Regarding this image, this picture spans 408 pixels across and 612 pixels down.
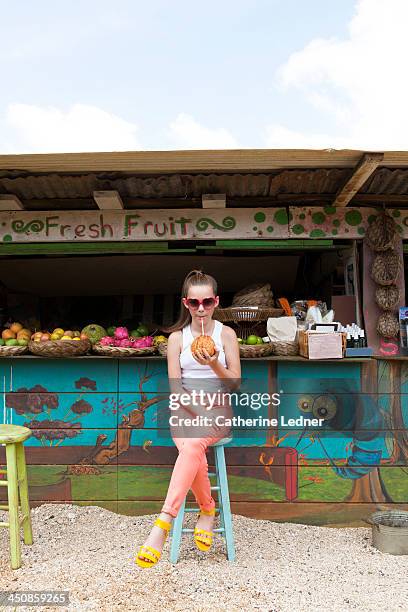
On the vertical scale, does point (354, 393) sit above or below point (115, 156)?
below

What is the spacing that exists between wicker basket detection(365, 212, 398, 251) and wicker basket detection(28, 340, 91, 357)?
7.89 ft

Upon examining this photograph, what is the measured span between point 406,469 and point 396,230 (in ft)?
6.13

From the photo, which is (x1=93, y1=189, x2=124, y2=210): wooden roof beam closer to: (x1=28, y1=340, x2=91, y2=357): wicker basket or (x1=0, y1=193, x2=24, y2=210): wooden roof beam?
(x1=0, y1=193, x2=24, y2=210): wooden roof beam

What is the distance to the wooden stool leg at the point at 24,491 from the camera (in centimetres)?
385

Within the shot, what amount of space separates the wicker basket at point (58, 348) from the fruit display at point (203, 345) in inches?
53.4

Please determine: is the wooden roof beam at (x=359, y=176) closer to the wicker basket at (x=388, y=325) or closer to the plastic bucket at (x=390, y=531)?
the wicker basket at (x=388, y=325)

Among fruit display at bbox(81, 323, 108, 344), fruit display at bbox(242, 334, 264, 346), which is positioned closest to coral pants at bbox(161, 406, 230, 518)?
fruit display at bbox(242, 334, 264, 346)

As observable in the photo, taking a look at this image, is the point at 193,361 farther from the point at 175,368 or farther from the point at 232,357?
the point at 232,357

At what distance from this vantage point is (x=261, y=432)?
4.49 meters

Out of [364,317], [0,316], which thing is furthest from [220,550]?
[0,316]

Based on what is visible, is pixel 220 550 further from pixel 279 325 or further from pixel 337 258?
pixel 337 258

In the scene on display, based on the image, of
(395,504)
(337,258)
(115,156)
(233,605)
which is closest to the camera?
(233,605)

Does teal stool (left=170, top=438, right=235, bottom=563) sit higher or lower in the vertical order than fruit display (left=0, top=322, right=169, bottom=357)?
lower

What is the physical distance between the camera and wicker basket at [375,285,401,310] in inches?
183
